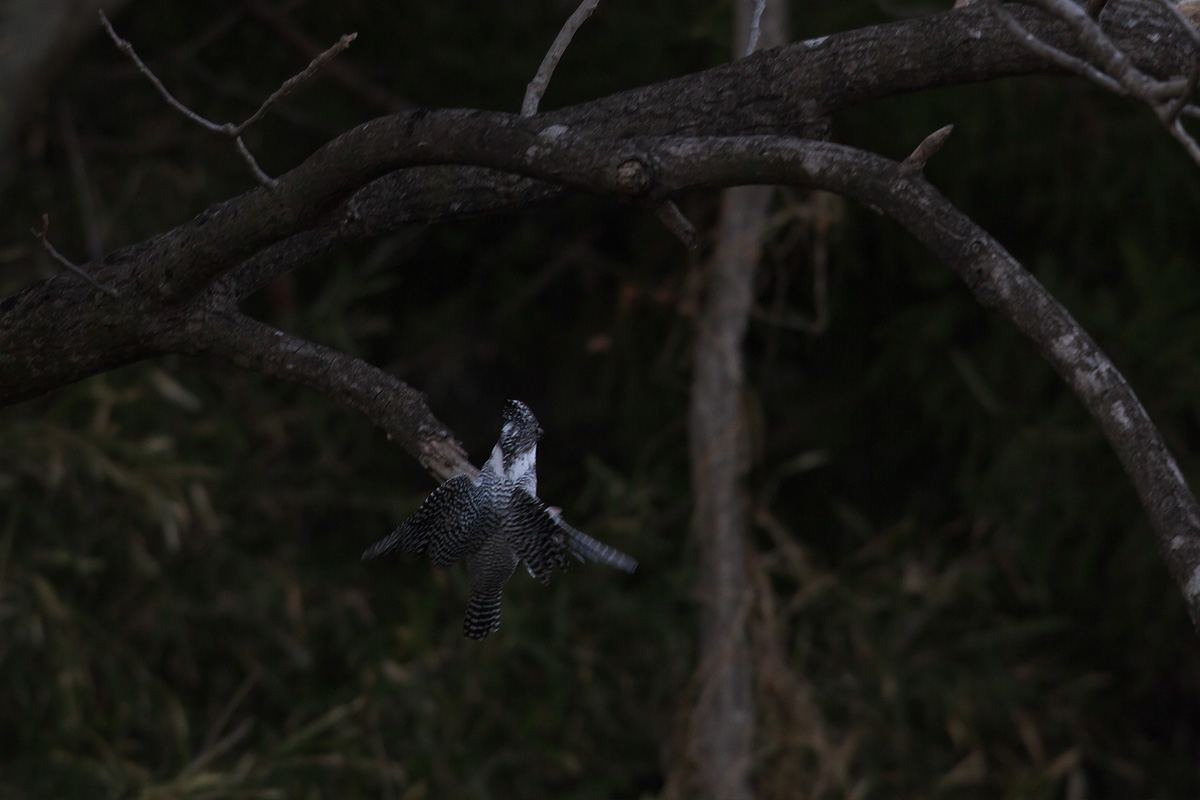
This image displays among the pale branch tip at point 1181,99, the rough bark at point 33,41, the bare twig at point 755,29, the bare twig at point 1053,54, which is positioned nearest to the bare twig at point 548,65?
the bare twig at point 755,29

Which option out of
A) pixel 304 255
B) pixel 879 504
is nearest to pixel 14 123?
pixel 304 255

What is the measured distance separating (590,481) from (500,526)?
239cm

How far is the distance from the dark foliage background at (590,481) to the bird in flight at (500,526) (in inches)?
64.4

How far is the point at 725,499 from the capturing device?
3115 millimetres

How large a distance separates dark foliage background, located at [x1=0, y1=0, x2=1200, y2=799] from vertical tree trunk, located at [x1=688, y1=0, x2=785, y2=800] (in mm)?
97

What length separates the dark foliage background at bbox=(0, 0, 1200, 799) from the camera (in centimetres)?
316

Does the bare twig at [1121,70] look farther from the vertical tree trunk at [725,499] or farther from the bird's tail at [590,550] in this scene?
the vertical tree trunk at [725,499]

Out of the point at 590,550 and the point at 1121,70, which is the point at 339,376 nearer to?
the point at 590,550

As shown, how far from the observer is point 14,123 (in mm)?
2564

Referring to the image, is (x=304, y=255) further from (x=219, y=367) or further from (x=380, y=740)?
(x=219, y=367)

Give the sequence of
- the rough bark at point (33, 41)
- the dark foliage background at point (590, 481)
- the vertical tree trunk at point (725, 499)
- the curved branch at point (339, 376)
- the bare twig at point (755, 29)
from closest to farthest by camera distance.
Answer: the curved branch at point (339, 376) < the bare twig at point (755, 29) < the rough bark at point (33, 41) < the vertical tree trunk at point (725, 499) < the dark foliage background at point (590, 481)

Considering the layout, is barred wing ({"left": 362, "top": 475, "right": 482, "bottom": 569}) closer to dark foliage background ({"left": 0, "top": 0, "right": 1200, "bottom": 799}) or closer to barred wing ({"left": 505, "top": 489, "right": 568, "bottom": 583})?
barred wing ({"left": 505, "top": 489, "right": 568, "bottom": 583})

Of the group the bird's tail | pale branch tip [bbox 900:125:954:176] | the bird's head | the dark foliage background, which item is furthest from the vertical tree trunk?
pale branch tip [bbox 900:125:954:176]

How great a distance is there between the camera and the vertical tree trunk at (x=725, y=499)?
3006 mm
